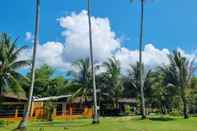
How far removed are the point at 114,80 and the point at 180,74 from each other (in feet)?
37.9

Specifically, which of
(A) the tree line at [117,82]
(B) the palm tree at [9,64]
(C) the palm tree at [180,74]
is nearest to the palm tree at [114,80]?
(A) the tree line at [117,82]

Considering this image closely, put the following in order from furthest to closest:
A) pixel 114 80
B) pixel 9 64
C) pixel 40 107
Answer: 1. pixel 114 80
2. pixel 40 107
3. pixel 9 64

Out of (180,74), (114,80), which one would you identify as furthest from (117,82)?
(180,74)

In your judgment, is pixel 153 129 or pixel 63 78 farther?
pixel 63 78

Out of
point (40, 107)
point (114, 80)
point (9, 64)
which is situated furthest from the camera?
point (114, 80)

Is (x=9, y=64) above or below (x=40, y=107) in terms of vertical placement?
above

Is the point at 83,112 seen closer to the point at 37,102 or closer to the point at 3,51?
the point at 37,102

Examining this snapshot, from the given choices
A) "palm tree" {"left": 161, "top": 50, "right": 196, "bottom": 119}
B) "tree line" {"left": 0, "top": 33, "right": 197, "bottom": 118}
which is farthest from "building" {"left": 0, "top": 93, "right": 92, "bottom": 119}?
"palm tree" {"left": 161, "top": 50, "right": 196, "bottom": 119}

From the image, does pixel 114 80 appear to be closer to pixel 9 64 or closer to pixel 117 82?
pixel 117 82

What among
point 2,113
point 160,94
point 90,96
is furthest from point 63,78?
point 2,113

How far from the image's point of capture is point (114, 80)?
166 feet

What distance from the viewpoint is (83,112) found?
46.7 metres

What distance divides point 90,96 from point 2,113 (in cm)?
1445

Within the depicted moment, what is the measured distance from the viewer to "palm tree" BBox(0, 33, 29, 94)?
Result: 1265 inches
